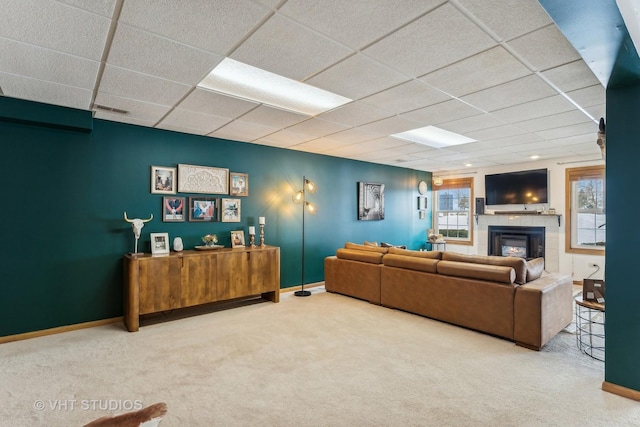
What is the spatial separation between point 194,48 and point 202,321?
312 centimetres

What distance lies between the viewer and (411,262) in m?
4.27

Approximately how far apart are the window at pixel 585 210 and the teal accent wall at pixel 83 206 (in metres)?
5.79

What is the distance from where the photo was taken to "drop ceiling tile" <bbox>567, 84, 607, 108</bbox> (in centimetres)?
292

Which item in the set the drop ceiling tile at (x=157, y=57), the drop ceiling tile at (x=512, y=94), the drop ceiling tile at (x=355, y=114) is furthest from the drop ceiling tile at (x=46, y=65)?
the drop ceiling tile at (x=512, y=94)

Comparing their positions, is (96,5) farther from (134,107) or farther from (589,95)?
(589,95)

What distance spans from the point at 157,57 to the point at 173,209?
2495 mm

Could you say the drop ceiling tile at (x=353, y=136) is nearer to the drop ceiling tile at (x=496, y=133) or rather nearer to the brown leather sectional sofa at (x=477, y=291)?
the drop ceiling tile at (x=496, y=133)

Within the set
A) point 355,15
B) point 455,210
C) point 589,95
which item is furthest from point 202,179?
point 455,210

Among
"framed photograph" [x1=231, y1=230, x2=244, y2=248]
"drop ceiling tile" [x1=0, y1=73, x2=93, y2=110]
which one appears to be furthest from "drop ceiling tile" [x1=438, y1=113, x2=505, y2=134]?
"drop ceiling tile" [x1=0, y1=73, x2=93, y2=110]

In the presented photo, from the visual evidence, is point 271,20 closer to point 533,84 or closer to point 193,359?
point 533,84

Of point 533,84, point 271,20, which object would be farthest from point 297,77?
point 533,84

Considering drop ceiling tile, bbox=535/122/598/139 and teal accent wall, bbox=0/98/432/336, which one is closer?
teal accent wall, bbox=0/98/432/336

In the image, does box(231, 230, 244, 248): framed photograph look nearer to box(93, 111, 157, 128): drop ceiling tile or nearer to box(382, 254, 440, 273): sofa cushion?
box(93, 111, 157, 128): drop ceiling tile

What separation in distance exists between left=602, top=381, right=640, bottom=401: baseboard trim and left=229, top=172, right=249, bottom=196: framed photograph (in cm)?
460
